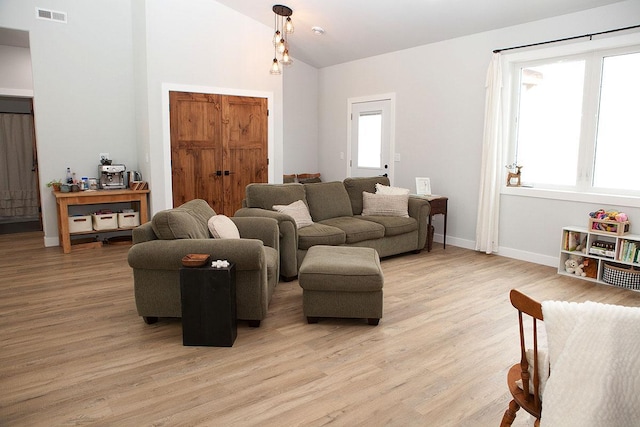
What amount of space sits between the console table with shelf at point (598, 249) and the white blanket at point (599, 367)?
3.56 meters

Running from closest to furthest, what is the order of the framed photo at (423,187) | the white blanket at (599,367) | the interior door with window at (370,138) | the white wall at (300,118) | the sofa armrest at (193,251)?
the white blanket at (599,367), the sofa armrest at (193,251), the framed photo at (423,187), the interior door with window at (370,138), the white wall at (300,118)

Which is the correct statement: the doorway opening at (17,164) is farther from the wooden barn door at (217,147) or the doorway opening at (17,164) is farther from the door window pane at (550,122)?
the door window pane at (550,122)

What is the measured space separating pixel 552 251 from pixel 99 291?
15.8ft

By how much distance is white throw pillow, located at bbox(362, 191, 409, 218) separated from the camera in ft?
18.2

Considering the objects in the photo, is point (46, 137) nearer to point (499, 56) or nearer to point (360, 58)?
point (360, 58)

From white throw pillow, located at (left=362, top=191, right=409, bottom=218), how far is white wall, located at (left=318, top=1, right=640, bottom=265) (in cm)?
93

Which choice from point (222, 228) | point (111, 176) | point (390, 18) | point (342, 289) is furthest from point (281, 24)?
point (342, 289)

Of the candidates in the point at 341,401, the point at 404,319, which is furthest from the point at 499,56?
the point at 341,401

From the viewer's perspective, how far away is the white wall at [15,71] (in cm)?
677

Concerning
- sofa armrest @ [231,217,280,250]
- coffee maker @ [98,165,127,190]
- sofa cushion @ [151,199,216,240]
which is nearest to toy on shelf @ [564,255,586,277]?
sofa armrest @ [231,217,280,250]

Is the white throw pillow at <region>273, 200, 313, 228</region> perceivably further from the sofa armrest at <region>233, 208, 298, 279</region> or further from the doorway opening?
the doorway opening

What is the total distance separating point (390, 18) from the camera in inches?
222

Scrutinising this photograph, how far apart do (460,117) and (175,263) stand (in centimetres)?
428

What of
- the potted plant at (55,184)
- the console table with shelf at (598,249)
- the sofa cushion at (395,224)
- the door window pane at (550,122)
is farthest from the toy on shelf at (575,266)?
the potted plant at (55,184)
